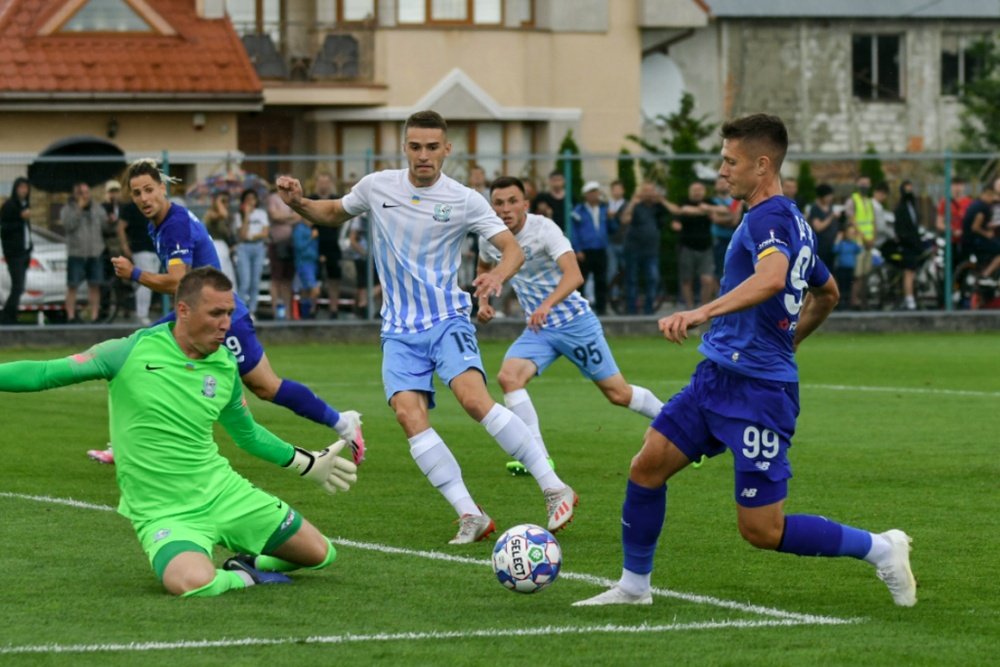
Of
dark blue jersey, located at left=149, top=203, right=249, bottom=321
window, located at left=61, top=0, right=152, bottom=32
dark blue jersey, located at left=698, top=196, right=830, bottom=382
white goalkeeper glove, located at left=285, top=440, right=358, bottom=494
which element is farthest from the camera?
window, located at left=61, top=0, right=152, bottom=32

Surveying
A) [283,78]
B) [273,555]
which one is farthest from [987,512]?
[283,78]

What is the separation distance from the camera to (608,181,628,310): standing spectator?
25625 mm

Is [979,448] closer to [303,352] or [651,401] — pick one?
[651,401]

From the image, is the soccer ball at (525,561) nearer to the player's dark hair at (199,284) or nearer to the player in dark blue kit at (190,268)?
the player's dark hair at (199,284)

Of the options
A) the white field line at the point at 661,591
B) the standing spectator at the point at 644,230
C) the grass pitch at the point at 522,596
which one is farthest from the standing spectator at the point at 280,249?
the white field line at the point at 661,591

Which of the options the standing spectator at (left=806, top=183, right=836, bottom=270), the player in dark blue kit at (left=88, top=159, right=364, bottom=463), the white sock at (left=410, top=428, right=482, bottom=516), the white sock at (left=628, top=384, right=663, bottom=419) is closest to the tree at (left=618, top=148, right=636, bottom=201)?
the standing spectator at (left=806, top=183, right=836, bottom=270)

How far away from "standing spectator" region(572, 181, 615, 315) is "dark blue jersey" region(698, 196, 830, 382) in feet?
58.1

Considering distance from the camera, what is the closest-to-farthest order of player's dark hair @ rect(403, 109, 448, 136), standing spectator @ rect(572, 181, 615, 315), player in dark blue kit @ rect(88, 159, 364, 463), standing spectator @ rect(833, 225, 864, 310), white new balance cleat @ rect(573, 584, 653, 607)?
white new balance cleat @ rect(573, 584, 653, 607) < player's dark hair @ rect(403, 109, 448, 136) < player in dark blue kit @ rect(88, 159, 364, 463) < standing spectator @ rect(572, 181, 615, 315) < standing spectator @ rect(833, 225, 864, 310)

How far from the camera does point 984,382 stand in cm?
1891

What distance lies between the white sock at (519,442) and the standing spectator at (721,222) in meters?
15.8

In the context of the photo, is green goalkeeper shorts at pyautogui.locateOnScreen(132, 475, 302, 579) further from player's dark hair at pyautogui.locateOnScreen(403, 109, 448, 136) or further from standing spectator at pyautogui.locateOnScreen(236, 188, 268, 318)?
standing spectator at pyautogui.locateOnScreen(236, 188, 268, 318)

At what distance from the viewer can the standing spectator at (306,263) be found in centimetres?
2483

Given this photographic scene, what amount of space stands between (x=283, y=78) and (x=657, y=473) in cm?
3135

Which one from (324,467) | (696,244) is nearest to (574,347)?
(324,467)
